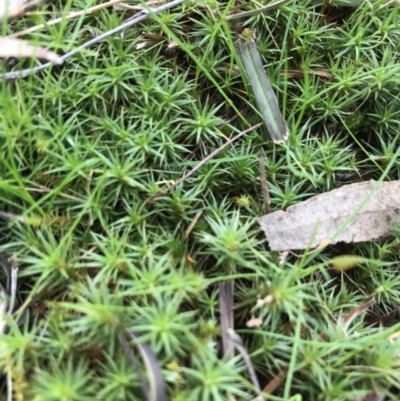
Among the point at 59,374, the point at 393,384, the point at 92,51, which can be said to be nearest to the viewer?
the point at 59,374

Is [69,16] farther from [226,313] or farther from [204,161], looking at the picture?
[226,313]

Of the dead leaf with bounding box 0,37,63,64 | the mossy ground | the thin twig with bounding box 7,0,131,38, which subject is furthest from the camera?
the thin twig with bounding box 7,0,131,38

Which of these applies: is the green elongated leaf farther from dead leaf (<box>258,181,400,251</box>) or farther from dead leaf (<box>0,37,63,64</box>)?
dead leaf (<box>0,37,63,64</box>)

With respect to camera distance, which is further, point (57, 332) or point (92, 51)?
point (92, 51)

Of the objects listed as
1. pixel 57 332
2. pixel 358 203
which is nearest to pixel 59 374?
pixel 57 332

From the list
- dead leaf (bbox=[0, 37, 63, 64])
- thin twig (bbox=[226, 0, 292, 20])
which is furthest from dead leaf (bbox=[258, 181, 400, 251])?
dead leaf (bbox=[0, 37, 63, 64])

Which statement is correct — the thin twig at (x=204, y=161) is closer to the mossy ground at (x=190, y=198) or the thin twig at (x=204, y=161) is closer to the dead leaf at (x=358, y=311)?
the mossy ground at (x=190, y=198)

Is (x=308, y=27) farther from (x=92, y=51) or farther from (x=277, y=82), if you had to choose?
(x=92, y=51)
